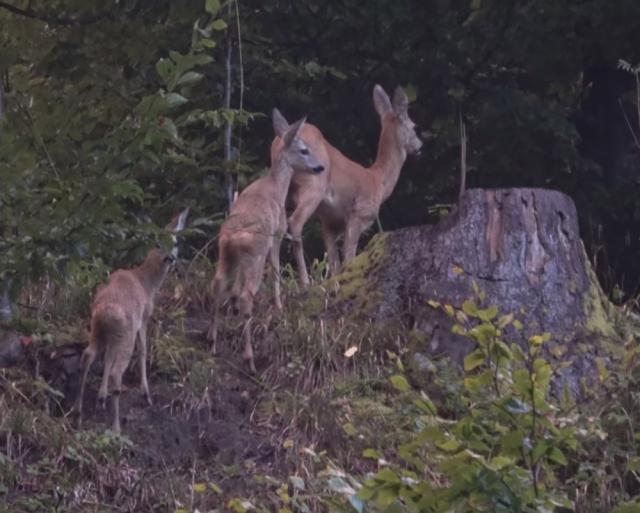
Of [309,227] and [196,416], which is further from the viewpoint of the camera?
[309,227]

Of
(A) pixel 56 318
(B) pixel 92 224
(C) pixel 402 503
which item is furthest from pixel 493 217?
(C) pixel 402 503

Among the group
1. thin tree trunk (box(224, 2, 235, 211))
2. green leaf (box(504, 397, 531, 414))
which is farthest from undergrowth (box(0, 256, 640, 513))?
thin tree trunk (box(224, 2, 235, 211))

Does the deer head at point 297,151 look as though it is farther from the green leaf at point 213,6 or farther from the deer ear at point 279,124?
the green leaf at point 213,6

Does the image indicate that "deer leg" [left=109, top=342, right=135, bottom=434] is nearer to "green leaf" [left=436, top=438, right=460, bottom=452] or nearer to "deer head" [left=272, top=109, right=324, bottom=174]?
"deer head" [left=272, top=109, right=324, bottom=174]

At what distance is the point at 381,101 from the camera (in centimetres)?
1306

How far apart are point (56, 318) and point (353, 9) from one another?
5812mm

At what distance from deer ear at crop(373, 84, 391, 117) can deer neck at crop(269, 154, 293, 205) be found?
2.87m

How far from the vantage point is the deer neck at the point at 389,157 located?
12.6m

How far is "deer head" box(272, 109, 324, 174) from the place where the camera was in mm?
10352

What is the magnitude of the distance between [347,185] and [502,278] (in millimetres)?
3549

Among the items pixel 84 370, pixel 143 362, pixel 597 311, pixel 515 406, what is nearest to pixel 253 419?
pixel 143 362

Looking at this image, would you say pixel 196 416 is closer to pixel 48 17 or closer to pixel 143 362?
pixel 143 362

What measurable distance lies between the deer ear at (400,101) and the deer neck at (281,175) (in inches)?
112

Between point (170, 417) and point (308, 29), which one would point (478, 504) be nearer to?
point (170, 417)
